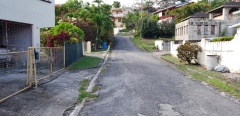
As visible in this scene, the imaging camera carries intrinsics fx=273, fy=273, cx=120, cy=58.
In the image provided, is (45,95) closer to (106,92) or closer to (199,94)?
(106,92)

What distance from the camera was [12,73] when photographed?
8.67 meters

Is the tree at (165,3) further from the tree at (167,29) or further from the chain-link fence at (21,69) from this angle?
the chain-link fence at (21,69)

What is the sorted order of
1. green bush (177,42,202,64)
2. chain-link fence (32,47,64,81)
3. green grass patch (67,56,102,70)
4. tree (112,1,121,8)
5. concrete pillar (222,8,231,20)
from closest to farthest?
chain-link fence (32,47,64,81), green grass patch (67,56,102,70), green bush (177,42,202,64), concrete pillar (222,8,231,20), tree (112,1,121,8)

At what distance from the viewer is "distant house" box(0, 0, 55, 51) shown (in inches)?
624

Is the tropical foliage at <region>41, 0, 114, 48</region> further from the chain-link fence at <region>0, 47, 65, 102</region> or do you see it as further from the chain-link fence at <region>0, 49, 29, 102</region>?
the chain-link fence at <region>0, 49, 29, 102</region>

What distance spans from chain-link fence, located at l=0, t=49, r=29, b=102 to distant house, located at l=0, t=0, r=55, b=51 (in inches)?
249

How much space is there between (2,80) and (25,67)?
1.98m

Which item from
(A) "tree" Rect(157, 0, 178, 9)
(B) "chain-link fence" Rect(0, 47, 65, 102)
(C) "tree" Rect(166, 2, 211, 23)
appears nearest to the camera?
(B) "chain-link fence" Rect(0, 47, 65, 102)

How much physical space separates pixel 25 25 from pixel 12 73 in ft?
32.1

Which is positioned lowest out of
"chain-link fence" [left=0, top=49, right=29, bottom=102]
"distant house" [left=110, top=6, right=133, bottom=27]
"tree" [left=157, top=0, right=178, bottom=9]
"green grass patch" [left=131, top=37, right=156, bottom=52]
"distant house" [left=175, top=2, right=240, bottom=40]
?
"chain-link fence" [left=0, top=49, right=29, bottom=102]

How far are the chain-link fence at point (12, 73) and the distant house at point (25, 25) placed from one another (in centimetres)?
632

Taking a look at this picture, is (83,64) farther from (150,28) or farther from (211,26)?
(150,28)

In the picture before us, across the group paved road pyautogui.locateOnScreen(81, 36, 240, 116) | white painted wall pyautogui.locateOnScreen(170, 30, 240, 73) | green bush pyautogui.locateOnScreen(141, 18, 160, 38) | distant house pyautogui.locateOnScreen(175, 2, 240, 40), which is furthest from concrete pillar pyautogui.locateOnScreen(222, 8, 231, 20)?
paved road pyautogui.locateOnScreen(81, 36, 240, 116)

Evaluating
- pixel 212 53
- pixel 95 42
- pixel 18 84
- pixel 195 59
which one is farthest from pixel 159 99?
pixel 95 42
